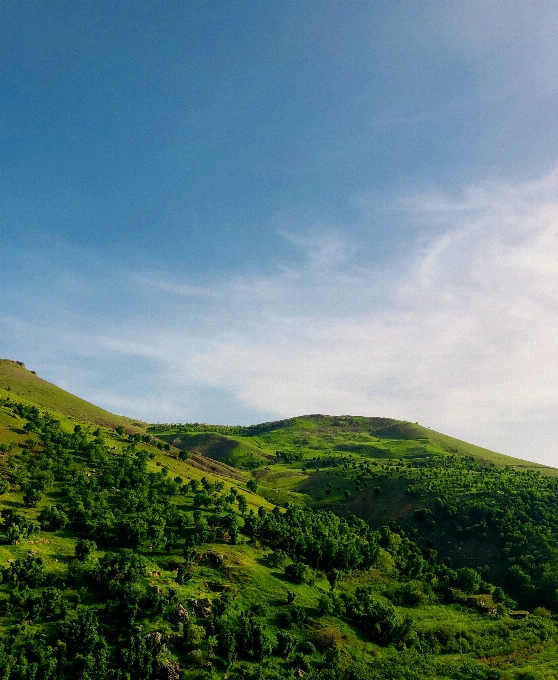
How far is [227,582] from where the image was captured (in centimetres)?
8900

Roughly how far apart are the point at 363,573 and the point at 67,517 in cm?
6944

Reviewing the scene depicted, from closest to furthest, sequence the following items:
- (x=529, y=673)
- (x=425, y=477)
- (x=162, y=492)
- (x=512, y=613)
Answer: (x=529, y=673)
(x=512, y=613)
(x=162, y=492)
(x=425, y=477)

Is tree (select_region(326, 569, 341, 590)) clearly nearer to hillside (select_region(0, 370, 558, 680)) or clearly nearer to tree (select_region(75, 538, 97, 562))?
hillside (select_region(0, 370, 558, 680))

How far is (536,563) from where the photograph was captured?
123 m

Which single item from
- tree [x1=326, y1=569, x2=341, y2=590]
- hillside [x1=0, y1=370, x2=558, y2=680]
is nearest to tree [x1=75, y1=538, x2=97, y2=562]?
hillside [x1=0, y1=370, x2=558, y2=680]

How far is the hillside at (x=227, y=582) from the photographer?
6788 centimetres

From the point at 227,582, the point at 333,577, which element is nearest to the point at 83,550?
the point at 227,582

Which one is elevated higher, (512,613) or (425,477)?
(425,477)

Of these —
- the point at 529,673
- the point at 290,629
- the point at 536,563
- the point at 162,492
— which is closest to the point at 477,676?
the point at 529,673

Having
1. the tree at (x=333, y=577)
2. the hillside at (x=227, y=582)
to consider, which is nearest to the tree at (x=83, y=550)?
the hillside at (x=227, y=582)

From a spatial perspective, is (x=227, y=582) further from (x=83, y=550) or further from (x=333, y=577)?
(x=83, y=550)

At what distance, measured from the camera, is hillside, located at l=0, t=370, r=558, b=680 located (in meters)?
67.9

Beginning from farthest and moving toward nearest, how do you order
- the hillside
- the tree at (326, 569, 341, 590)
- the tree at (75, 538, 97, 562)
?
→ the tree at (326, 569, 341, 590)
the tree at (75, 538, 97, 562)
the hillside

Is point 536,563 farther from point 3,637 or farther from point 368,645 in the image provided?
point 3,637
